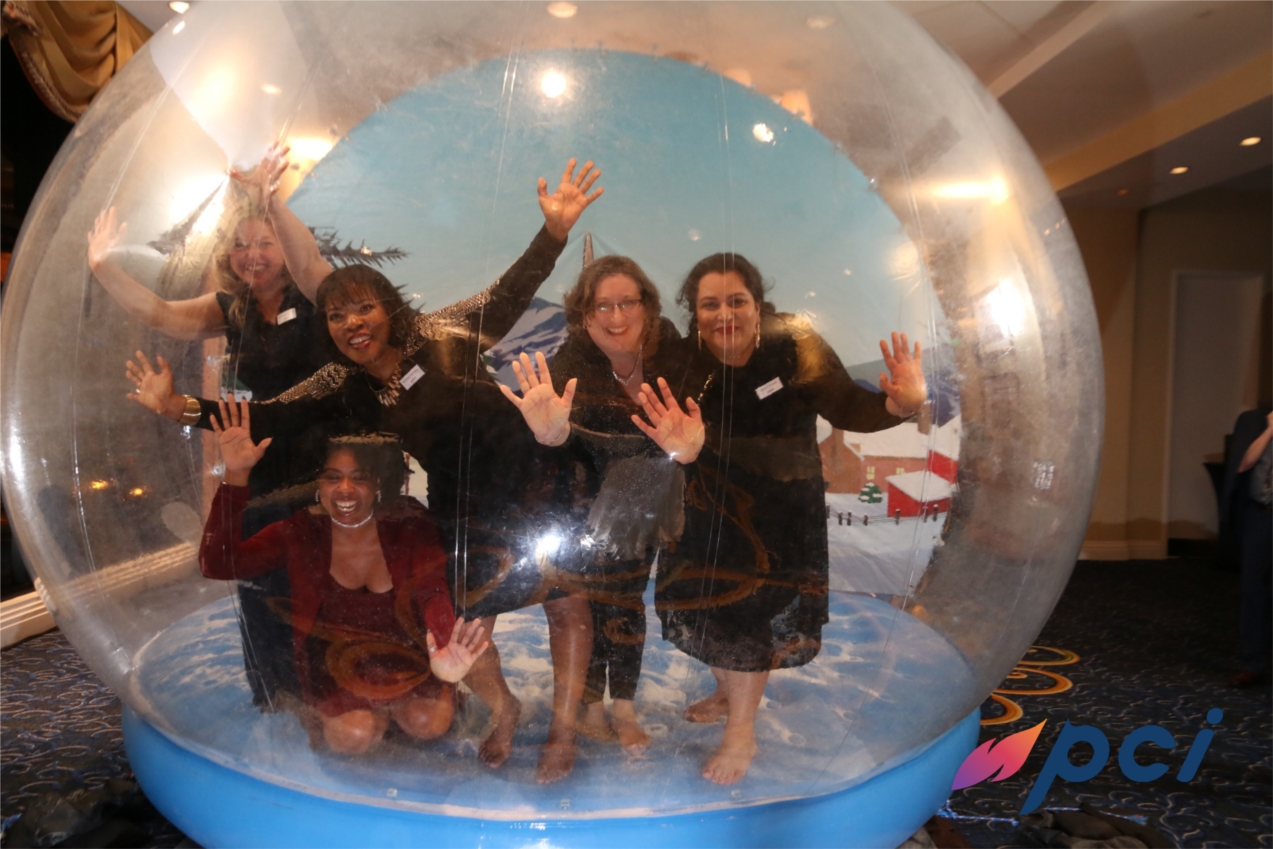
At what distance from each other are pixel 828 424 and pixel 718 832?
68cm

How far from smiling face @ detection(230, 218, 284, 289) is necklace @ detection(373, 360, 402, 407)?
9.6 inches

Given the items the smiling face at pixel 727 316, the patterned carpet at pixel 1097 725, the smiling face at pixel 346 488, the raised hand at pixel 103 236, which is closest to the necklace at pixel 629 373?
the smiling face at pixel 727 316

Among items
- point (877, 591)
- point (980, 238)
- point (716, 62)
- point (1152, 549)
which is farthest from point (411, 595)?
point (1152, 549)

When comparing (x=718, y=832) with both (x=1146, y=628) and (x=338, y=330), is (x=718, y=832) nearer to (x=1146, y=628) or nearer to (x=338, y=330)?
(x=338, y=330)

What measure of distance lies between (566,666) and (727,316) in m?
0.57

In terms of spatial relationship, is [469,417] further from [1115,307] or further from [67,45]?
[1115,307]

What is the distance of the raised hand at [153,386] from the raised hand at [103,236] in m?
0.24

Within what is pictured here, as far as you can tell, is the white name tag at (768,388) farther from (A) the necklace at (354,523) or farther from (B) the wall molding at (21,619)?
(B) the wall molding at (21,619)

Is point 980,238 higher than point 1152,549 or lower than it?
higher

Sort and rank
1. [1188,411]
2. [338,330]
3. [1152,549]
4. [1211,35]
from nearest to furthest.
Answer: [338,330] < [1211,35] < [1152,549] < [1188,411]

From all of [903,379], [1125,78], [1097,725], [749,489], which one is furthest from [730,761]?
[1125,78]

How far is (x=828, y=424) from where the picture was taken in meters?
1.36

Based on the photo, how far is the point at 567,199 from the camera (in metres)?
1.31

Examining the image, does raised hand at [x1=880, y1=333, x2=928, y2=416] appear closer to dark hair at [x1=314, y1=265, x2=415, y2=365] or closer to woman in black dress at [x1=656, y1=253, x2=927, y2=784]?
woman in black dress at [x1=656, y1=253, x2=927, y2=784]
